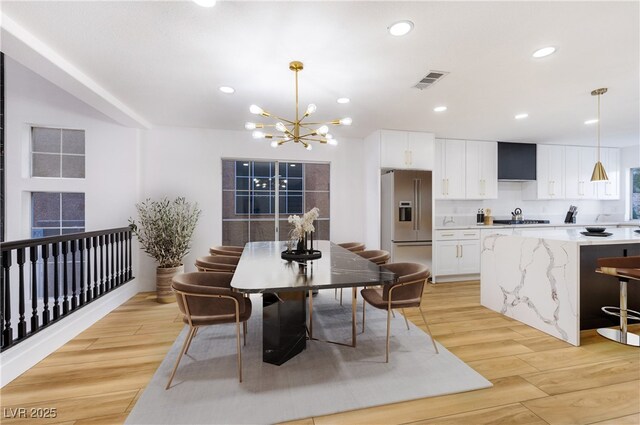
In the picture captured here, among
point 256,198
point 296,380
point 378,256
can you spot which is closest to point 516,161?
point 378,256

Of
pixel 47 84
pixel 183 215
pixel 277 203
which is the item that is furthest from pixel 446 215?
pixel 47 84

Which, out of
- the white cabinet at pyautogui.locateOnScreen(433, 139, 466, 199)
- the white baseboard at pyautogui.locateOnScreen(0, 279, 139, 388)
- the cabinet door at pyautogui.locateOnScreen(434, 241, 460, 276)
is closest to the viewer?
the white baseboard at pyautogui.locateOnScreen(0, 279, 139, 388)

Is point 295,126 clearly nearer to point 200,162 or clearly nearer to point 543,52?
point 543,52

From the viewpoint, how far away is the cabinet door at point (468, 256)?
5156 mm

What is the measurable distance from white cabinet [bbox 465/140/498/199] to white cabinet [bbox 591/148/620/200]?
2724 millimetres

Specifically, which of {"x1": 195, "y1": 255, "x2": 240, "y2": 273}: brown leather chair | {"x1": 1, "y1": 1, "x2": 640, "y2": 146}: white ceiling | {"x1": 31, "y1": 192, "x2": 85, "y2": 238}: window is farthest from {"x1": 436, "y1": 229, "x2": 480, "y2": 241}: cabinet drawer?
{"x1": 31, "y1": 192, "x2": 85, "y2": 238}: window

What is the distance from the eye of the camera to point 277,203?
5273 millimetres

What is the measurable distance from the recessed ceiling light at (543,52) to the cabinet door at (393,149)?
2.56m

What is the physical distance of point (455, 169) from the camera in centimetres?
555

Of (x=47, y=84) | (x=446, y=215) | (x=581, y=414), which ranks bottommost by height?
(x=581, y=414)

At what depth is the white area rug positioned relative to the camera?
1.86m

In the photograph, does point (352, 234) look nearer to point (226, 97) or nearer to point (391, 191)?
point (391, 191)

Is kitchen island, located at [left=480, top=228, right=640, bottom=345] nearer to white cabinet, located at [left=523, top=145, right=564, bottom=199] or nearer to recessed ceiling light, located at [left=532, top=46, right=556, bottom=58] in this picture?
recessed ceiling light, located at [left=532, top=46, right=556, bottom=58]

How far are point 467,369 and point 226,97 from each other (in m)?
3.71
